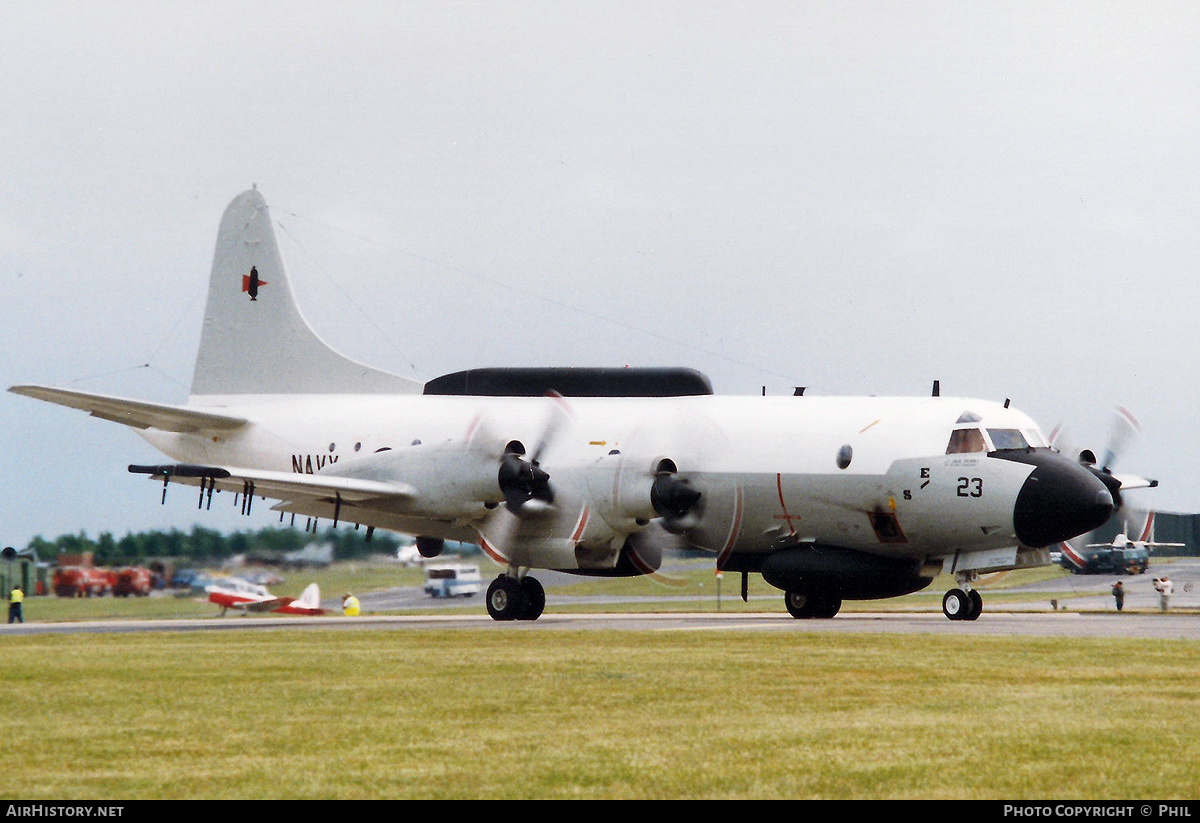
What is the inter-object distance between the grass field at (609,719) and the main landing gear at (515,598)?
7282 mm

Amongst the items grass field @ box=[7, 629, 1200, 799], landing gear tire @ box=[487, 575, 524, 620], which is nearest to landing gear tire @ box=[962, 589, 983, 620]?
grass field @ box=[7, 629, 1200, 799]

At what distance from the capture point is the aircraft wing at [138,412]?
32656 millimetres

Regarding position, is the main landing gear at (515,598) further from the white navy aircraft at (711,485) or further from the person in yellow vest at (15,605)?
the person in yellow vest at (15,605)

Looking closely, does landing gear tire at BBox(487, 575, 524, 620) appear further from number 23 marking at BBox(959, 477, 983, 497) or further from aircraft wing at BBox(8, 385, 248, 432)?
number 23 marking at BBox(959, 477, 983, 497)

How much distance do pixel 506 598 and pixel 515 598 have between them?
23cm

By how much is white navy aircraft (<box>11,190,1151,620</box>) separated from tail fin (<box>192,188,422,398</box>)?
365 centimetres

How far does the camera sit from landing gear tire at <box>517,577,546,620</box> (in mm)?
33281

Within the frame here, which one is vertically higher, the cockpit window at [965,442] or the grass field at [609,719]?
the cockpit window at [965,442]

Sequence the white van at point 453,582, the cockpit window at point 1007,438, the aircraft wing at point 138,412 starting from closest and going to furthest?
the cockpit window at point 1007,438
the aircraft wing at point 138,412
the white van at point 453,582

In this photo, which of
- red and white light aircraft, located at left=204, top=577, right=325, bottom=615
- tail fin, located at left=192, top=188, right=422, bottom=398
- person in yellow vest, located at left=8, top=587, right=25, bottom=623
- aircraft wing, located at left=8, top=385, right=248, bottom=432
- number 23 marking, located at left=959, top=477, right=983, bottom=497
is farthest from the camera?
tail fin, located at left=192, top=188, right=422, bottom=398

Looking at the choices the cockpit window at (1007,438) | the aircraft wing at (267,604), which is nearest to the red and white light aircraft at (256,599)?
the aircraft wing at (267,604)

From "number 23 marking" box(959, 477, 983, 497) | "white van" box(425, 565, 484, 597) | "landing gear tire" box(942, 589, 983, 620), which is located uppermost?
"number 23 marking" box(959, 477, 983, 497)

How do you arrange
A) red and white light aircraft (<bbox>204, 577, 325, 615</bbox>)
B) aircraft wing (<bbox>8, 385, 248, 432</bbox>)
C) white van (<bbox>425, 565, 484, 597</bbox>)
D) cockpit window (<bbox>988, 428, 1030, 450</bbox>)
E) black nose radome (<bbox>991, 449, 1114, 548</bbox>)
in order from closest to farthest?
1. black nose radome (<bbox>991, 449, 1114, 548</bbox>)
2. cockpit window (<bbox>988, 428, 1030, 450</bbox>)
3. aircraft wing (<bbox>8, 385, 248, 432</bbox>)
4. red and white light aircraft (<bbox>204, 577, 325, 615</bbox>)
5. white van (<bbox>425, 565, 484, 597</bbox>)
